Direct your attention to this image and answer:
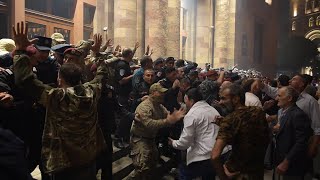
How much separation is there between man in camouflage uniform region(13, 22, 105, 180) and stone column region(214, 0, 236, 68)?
2094cm

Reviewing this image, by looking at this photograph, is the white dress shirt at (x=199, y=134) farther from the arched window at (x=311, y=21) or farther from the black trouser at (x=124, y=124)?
the arched window at (x=311, y=21)

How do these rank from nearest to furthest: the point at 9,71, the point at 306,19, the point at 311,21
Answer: the point at 9,71
the point at 311,21
the point at 306,19

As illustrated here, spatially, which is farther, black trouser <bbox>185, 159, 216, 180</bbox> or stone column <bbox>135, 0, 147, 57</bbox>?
stone column <bbox>135, 0, 147, 57</bbox>

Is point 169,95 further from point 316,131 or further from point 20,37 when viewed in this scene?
point 20,37

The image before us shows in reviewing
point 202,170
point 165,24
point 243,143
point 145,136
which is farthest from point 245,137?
point 165,24

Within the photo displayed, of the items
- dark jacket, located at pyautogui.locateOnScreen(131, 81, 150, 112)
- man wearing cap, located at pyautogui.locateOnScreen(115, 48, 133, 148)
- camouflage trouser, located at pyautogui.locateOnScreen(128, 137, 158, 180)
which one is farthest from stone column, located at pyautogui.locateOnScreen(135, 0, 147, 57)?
camouflage trouser, located at pyautogui.locateOnScreen(128, 137, 158, 180)

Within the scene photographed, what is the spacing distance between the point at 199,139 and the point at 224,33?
19759mm

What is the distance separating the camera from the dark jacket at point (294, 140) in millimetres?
4898

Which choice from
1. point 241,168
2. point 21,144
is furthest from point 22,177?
point 241,168

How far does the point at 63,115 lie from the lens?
11.4ft

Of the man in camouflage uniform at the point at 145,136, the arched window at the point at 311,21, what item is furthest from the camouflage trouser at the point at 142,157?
the arched window at the point at 311,21

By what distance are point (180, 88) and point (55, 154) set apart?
4.56m

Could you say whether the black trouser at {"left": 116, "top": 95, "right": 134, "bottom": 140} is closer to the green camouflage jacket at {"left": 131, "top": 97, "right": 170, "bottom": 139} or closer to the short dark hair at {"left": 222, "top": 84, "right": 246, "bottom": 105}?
the green camouflage jacket at {"left": 131, "top": 97, "right": 170, "bottom": 139}

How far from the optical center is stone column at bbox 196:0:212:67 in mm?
24422
